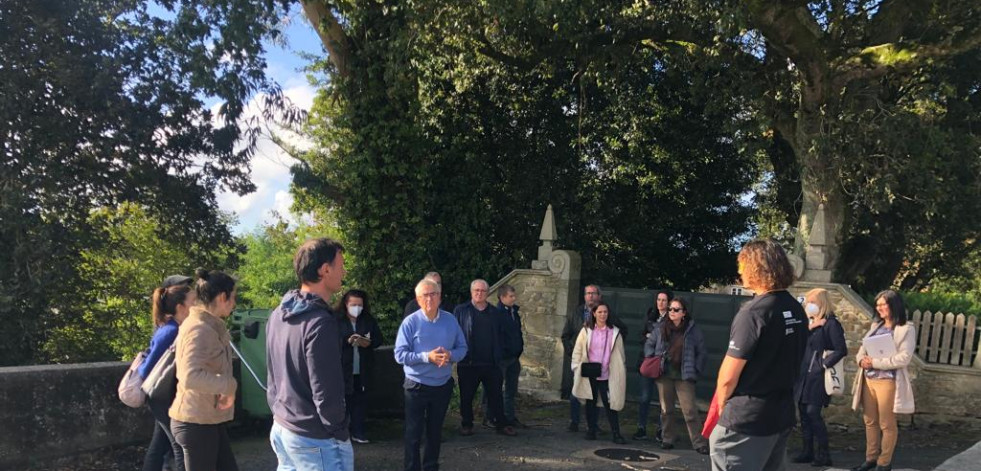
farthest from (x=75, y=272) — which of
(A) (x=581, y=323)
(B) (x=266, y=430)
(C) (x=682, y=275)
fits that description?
(C) (x=682, y=275)

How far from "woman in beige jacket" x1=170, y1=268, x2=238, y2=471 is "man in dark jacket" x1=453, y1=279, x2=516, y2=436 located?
13.0 ft

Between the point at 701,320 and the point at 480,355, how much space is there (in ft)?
13.0

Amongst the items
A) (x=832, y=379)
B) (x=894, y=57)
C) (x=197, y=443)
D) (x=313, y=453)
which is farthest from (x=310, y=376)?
(x=894, y=57)

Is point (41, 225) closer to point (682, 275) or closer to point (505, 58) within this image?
point (505, 58)

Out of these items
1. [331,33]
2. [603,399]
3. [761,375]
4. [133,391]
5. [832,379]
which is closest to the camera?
[761,375]

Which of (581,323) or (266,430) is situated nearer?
(266,430)

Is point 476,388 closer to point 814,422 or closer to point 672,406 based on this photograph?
point 672,406

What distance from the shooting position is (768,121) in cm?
1045

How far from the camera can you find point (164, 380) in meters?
4.20

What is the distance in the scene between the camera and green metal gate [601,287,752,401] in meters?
9.85

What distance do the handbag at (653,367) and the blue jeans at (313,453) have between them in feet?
16.5

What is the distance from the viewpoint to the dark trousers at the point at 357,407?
7.08 meters

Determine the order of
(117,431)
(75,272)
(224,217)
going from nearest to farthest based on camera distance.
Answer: (117,431)
(75,272)
(224,217)

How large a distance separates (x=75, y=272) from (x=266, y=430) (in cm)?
422
